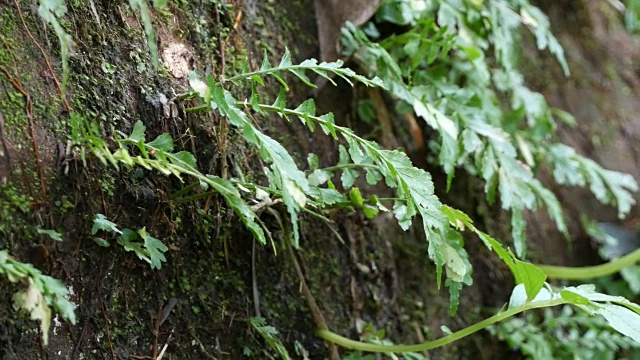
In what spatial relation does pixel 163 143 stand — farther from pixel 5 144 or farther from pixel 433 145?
pixel 433 145

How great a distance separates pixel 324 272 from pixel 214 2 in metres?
0.77

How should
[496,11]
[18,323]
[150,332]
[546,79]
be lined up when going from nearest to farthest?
[18,323], [150,332], [496,11], [546,79]

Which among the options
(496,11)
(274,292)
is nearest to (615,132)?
(496,11)

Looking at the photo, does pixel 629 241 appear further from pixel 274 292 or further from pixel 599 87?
pixel 274 292

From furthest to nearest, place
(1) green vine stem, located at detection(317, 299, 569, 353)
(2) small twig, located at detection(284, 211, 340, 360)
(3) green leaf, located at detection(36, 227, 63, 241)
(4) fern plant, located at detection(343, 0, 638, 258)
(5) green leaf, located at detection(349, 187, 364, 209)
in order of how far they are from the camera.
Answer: (4) fern plant, located at detection(343, 0, 638, 258)
(2) small twig, located at detection(284, 211, 340, 360)
(5) green leaf, located at detection(349, 187, 364, 209)
(1) green vine stem, located at detection(317, 299, 569, 353)
(3) green leaf, located at detection(36, 227, 63, 241)

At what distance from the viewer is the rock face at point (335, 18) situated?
1.97m

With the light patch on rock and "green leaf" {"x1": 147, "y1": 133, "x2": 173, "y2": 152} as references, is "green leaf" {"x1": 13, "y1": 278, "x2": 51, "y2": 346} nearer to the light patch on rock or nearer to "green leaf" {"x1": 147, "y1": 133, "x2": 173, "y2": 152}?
"green leaf" {"x1": 147, "y1": 133, "x2": 173, "y2": 152}

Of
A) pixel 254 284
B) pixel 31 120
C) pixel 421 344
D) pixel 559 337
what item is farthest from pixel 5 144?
pixel 559 337

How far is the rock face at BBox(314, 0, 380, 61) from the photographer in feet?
6.47

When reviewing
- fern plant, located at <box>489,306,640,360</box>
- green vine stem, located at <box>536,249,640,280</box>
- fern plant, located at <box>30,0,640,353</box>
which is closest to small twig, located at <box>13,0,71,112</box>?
fern plant, located at <box>30,0,640,353</box>

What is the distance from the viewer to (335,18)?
2000 mm

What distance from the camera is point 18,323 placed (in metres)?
1.26

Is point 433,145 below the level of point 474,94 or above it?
below

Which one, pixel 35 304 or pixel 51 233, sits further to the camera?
pixel 51 233
